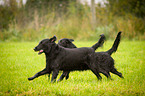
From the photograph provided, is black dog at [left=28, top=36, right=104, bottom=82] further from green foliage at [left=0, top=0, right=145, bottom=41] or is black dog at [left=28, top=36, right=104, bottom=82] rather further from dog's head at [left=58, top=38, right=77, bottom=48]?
green foliage at [left=0, top=0, right=145, bottom=41]

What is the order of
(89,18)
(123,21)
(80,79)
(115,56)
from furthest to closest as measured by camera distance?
(89,18)
(123,21)
(115,56)
(80,79)

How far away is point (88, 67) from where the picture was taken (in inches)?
195

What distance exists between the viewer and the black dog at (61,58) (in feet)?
15.2

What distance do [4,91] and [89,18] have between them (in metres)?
13.6

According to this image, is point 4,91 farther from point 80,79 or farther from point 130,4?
point 130,4

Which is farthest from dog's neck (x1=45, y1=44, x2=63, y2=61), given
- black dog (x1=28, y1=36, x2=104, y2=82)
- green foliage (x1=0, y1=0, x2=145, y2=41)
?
green foliage (x1=0, y1=0, x2=145, y2=41)

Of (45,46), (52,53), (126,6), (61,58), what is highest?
(126,6)

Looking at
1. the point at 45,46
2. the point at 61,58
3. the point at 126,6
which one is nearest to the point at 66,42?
the point at 61,58

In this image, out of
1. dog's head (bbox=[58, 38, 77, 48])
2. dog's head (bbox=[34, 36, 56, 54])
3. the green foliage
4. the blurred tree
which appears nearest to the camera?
dog's head (bbox=[34, 36, 56, 54])

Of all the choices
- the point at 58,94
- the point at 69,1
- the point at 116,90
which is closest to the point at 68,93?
the point at 58,94

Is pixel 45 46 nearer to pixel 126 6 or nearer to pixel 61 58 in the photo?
pixel 61 58

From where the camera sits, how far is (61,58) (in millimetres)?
4781

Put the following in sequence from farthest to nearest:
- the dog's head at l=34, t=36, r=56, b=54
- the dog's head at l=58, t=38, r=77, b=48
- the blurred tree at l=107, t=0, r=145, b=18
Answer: the blurred tree at l=107, t=0, r=145, b=18, the dog's head at l=58, t=38, r=77, b=48, the dog's head at l=34, t=36, r=56, b=54

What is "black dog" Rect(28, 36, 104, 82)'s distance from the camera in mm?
4641
